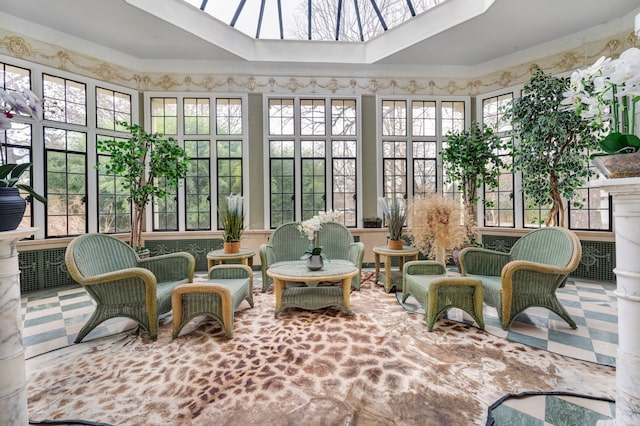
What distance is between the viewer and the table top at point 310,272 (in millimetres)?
3154

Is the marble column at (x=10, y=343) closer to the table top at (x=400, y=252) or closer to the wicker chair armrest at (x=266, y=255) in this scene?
the wicker chair armrest at (x=266, y=255)

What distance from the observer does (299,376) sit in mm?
2137

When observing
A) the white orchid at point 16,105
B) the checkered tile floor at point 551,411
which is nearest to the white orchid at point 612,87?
the checkered tile floor at point 551,411

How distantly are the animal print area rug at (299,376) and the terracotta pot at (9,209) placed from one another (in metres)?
1.16

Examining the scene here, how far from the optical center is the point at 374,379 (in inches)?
82.4

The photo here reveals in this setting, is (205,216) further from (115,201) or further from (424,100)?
(424,100)

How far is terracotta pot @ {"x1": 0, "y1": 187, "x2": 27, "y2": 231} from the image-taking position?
142cm

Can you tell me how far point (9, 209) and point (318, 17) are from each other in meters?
6.12

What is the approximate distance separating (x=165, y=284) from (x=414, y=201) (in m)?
3.19

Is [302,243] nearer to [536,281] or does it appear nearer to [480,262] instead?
[480,262]

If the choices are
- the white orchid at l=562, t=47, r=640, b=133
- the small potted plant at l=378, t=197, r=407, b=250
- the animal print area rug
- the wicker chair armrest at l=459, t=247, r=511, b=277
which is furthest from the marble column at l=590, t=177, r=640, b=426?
the small potted plant at l=378, t=197, r=407, b=250

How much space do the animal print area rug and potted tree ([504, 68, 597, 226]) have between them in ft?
9.39

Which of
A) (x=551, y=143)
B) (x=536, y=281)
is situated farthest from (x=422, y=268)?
(x=551, y=143)

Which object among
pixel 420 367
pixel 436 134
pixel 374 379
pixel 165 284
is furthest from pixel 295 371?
pixel 436 134
